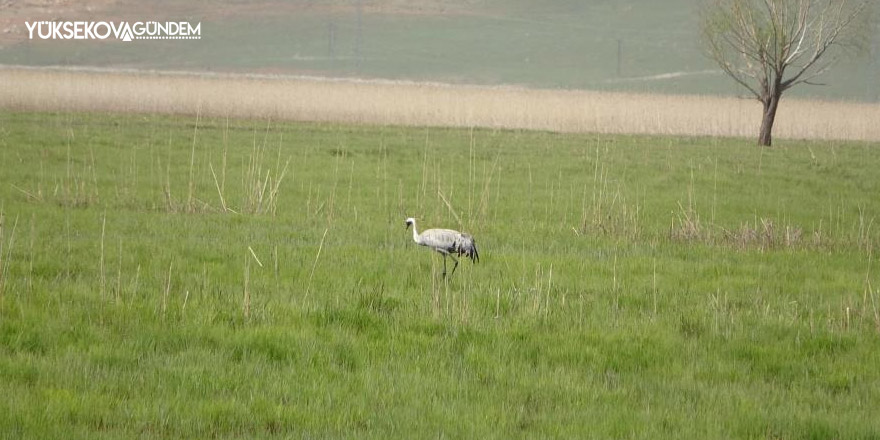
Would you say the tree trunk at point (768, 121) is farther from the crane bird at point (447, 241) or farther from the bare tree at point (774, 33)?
the crane bird at point (447, 241)

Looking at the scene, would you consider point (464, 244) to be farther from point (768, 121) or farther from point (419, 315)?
point (768, 121)

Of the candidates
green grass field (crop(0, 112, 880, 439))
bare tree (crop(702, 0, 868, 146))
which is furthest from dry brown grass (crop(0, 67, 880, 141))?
green grass field (crop(0, 112, 880, 439))

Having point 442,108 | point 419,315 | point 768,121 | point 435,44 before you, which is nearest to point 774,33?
point 768,121

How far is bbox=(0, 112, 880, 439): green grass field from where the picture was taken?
24.5ft

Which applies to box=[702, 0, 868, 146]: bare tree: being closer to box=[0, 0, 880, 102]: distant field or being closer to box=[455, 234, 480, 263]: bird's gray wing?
box=[455, 234, 480, 263]: bird's gray wing

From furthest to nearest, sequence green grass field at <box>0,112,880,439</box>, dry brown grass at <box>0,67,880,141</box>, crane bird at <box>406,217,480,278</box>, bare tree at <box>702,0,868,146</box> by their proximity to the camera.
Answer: dry brown grass at <box>0,67,880,141</box> → bare tree at <box>702,0,868,146</box> → crane bird at <box>406,217,480,278</box> → green grass field at <box>0,112,880,439</box>

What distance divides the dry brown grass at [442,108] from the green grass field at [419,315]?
18.2 metres

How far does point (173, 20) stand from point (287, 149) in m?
110

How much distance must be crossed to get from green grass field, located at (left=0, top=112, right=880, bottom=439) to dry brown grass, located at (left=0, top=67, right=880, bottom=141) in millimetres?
18151

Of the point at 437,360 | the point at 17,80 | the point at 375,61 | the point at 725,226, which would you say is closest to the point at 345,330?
the point at 437,360

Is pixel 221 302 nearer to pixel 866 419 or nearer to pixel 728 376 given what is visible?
pixel 728 376

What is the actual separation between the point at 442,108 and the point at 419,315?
34.9m

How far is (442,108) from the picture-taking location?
4466 cm

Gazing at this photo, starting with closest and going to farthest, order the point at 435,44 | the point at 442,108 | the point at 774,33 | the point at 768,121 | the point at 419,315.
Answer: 1. the point at 419,315
2. the point at 774,33
3. the point at 768,121
4. the point at 442,108
5. the point at 435,44
